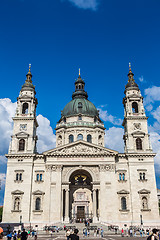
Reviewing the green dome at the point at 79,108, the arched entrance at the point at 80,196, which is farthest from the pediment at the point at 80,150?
the green dome at the point at 79,108

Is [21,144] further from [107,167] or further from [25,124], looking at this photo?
[107,167]

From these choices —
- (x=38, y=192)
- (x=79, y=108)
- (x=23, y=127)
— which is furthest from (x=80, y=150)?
(x=79, y=108)

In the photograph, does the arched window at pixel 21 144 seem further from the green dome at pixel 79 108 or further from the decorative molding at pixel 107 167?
the green dome at pixel 79 108

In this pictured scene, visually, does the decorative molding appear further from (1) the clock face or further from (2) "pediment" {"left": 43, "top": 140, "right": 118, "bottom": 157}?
(1) the clock face

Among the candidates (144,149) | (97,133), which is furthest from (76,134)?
(144,149)

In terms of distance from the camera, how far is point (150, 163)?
48.2m

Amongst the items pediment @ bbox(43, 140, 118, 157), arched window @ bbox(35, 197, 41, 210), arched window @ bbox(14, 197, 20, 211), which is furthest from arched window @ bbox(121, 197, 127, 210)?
arched window @ bbox(14, 197, 20, 211)

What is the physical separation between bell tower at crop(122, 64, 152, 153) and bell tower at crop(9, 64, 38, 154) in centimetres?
1948

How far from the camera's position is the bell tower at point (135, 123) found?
50.1 metres

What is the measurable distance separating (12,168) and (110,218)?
66.9 feet

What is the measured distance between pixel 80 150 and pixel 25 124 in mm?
12925

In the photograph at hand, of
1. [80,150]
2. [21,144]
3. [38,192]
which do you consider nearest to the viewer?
[38,192]

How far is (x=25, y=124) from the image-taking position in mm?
51812

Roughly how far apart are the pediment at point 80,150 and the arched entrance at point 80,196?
3.89 m
